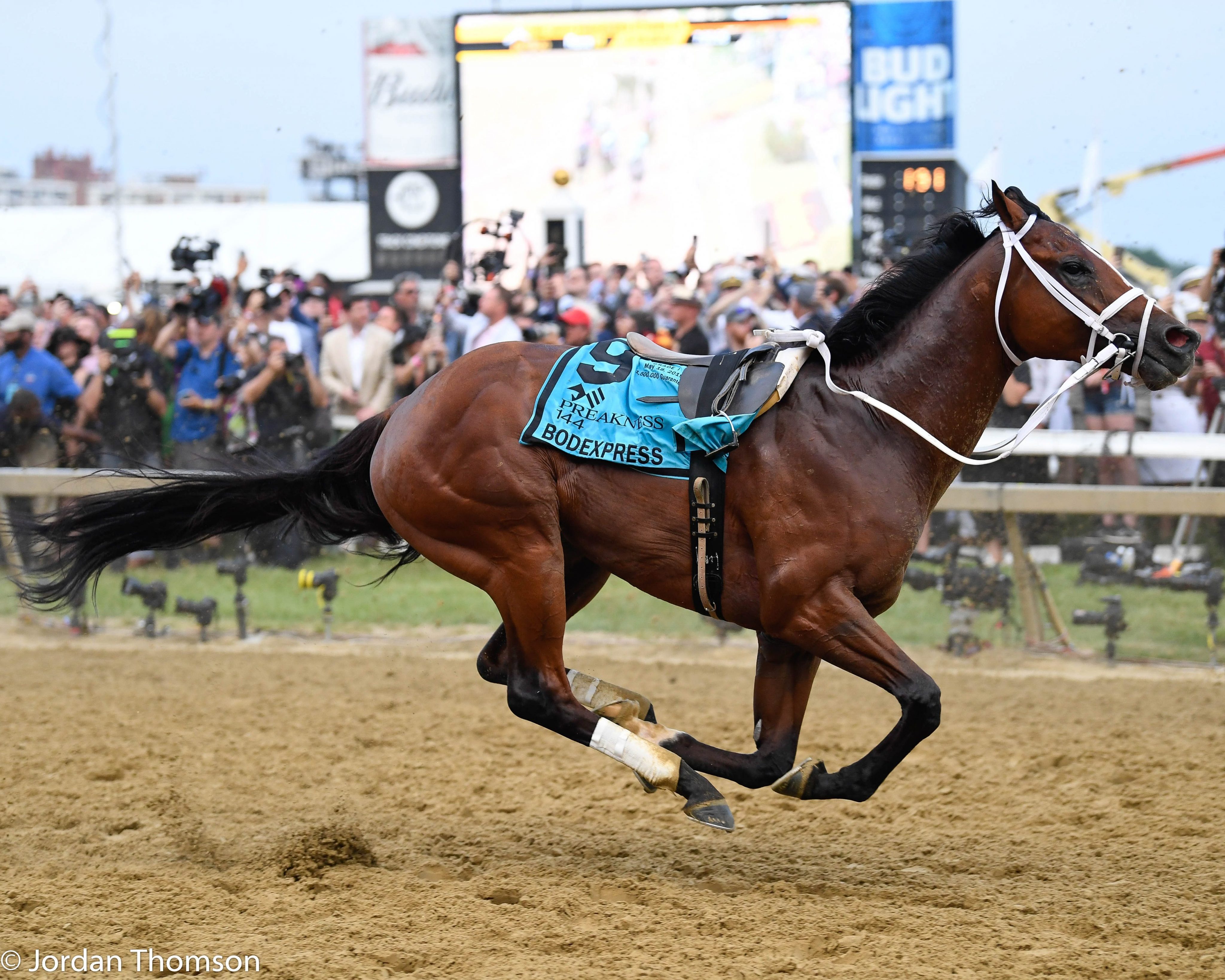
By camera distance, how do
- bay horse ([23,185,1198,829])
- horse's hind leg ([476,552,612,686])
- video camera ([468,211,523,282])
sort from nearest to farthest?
1. bay horse ([23,185,1198,829])
2. horse's hind leg ([476,552,612,686])
3. video camera ([468,211,523,282])

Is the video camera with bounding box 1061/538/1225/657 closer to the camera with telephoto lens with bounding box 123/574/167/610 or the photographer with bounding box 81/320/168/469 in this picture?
the camera with telephoto lens with bounding box 123/574/167/610

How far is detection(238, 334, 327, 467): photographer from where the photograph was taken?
9.52 meters

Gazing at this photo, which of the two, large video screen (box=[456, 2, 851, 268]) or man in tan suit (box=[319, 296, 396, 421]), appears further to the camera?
large video screen (box=[456, 2, 851, 268])

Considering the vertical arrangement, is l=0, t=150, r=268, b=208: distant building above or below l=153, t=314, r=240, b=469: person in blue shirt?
above

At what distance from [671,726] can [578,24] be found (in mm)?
15920

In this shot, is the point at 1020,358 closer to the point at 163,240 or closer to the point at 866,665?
the point at 866,665

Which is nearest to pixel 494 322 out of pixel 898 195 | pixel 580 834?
pixel 580 834

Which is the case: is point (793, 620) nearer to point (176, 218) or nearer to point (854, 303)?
point (854, 303)

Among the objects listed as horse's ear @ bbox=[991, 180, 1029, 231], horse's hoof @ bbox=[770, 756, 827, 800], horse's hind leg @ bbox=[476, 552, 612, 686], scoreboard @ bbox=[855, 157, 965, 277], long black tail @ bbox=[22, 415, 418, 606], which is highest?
scoreboard @ bbox=[855, 157, 965, 277]

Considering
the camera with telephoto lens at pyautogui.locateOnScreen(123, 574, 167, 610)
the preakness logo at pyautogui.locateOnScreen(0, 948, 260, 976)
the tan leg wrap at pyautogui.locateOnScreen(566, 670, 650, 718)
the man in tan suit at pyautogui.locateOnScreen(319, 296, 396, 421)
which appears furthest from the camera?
the man in tan suit at pyautogui.locateOnScreen(319, 296, 396, 421)

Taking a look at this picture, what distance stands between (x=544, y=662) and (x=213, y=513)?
1.55m

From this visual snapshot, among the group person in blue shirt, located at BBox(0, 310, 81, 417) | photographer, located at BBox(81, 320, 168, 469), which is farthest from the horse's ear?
person in blue shirt, located at BBox(0, 310, 81, 417)

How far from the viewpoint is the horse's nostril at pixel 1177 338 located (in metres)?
4.03

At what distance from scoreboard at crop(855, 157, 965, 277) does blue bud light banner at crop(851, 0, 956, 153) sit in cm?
61
